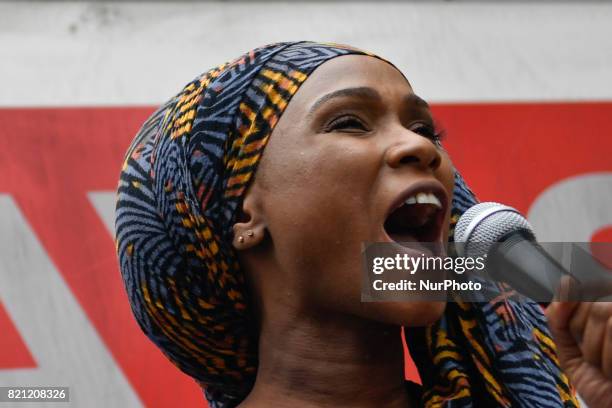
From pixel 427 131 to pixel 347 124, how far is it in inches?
7.0

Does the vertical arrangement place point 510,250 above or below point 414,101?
below

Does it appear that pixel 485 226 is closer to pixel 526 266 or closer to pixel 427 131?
pixel 526 266

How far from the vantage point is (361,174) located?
1.72m

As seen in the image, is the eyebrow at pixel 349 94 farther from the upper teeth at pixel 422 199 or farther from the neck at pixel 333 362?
the neck at pixel 333 362

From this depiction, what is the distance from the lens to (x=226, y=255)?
184 cm

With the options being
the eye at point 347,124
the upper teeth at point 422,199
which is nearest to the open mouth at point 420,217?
the upper teeth at point 422,199

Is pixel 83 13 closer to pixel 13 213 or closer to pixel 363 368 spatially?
pixel 13 213

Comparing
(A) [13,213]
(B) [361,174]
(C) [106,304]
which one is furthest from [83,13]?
(B) [361,174]

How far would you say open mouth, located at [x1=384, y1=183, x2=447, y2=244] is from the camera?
173 centimetres

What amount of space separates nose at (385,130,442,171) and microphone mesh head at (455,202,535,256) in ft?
0.35

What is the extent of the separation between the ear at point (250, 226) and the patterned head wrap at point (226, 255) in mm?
17

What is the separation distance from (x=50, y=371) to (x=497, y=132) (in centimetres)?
149

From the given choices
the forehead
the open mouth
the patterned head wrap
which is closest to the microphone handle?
the open mouth

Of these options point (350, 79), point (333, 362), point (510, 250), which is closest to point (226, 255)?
point (333, 362)
